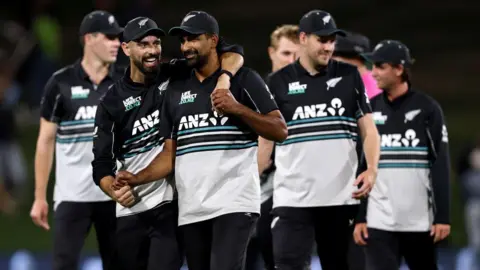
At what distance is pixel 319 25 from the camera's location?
8227 mm

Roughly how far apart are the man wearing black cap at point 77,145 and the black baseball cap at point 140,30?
1343 millimetres

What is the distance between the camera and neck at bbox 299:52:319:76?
8312mm

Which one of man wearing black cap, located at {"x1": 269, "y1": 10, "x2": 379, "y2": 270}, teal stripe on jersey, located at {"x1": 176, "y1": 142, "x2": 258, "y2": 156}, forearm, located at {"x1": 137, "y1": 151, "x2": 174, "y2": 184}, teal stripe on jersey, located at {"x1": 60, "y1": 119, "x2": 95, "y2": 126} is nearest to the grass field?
teal stripe on jersey, located at {"x1": 60, "y1": 119, "x2": 95, "y2": 126}

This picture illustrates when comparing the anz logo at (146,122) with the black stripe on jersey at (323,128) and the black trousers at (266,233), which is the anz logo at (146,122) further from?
the black trousers at (266,233)

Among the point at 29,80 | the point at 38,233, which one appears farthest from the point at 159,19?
the point at 38,233

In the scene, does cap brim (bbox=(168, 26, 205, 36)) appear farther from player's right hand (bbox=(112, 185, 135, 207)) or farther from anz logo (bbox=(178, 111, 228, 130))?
player's right hand (bbox=(112, 185, 135, 207))

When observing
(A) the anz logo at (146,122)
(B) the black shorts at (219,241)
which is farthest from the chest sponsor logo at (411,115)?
(A) the anz logo at (146,122)

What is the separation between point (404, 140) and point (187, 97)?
1.97 metres

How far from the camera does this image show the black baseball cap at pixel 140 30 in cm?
749

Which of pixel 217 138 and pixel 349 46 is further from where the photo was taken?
pixel 349 46

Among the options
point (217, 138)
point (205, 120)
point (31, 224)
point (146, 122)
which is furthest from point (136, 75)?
point (31, 224)

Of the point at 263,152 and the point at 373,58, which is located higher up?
the point at 373,58

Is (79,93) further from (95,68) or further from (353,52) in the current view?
(353,52)

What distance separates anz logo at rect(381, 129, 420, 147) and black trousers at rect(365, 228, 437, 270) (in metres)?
0.64
